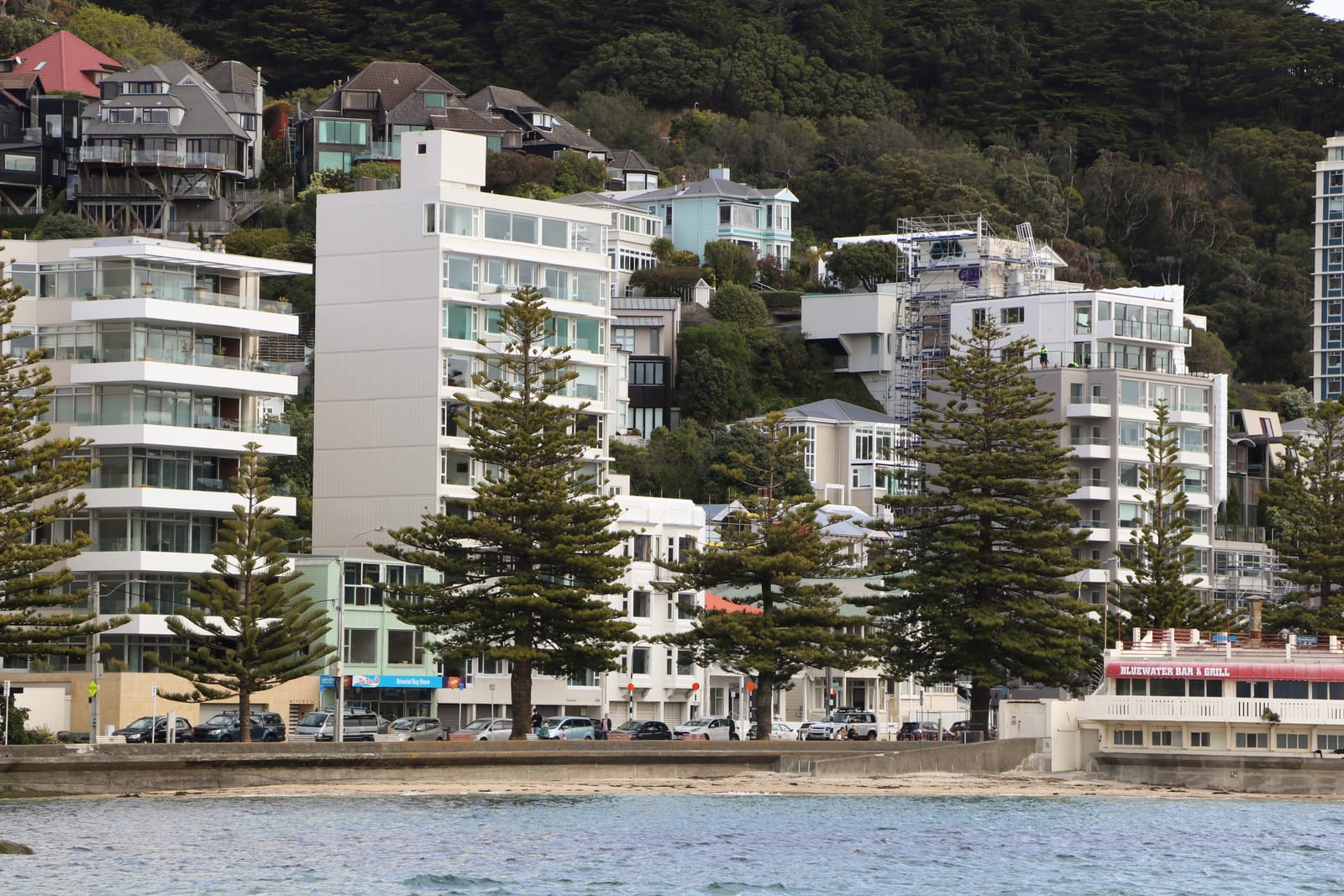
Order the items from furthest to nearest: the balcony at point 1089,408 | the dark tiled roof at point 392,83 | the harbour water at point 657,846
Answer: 1. the dark tiled roof at point 392,83
2. the balcony at point 1089,408
3. the harbour water at point 657,846

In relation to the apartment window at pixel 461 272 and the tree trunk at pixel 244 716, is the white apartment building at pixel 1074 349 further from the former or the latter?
the tree trunk at pixel 244 716

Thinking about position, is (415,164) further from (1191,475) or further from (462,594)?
(1191,475)

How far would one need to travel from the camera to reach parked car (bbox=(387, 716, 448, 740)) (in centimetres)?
7594

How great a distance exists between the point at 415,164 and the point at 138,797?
36849mm

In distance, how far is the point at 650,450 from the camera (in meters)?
115

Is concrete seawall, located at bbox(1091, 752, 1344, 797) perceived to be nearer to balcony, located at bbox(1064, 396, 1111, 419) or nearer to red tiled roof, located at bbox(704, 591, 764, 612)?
red tiled roof, located at bbox(704, 591, 764, 612)

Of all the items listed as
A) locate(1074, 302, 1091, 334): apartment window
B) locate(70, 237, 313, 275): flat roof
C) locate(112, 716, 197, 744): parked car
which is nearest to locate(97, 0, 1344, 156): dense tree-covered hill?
locate(1074, 302, 1091, 334): apartment window

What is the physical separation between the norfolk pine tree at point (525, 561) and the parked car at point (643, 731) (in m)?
6.41

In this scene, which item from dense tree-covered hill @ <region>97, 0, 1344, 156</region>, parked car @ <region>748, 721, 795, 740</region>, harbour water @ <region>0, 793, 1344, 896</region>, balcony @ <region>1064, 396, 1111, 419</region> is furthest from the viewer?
dense tree-covered hill @ <region>97, 0, 1344, 156</region>

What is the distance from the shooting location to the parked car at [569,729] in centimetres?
7706

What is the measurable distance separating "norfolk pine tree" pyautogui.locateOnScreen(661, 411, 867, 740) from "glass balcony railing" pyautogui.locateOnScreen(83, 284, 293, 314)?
16.5 metres

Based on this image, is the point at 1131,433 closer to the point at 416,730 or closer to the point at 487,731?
the point at 487,731

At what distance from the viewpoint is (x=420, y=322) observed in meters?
89.4

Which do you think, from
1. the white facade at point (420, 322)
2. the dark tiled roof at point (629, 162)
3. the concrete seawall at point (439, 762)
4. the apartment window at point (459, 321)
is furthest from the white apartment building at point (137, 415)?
the dark tiled roof at point (629, 162)
